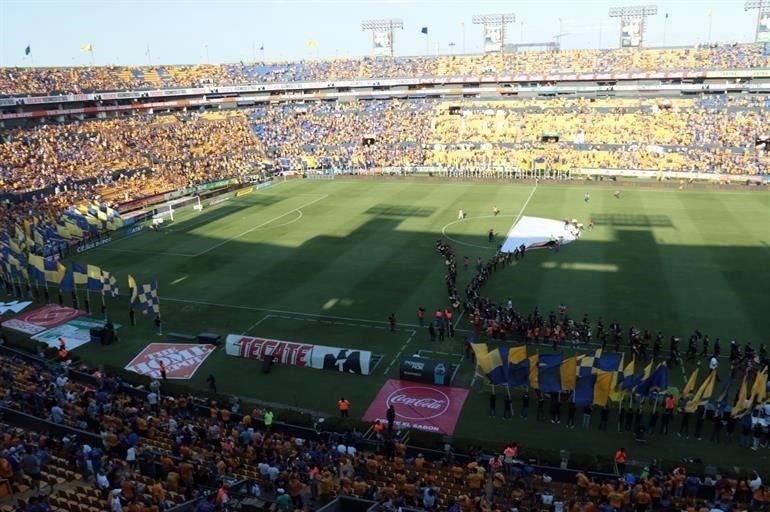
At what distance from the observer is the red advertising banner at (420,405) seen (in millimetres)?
22828

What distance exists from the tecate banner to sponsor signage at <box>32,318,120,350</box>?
784 centimetres

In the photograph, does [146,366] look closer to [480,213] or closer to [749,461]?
[749,461]

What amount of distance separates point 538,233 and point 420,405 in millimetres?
25348

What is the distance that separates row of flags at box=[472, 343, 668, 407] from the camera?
21453 millimetres

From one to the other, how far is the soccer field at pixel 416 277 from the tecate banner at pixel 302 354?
47 cm

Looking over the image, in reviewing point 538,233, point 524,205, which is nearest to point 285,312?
point 538,233

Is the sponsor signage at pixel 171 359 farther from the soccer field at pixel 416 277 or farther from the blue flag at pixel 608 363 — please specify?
the blue flag at pixel 608 363

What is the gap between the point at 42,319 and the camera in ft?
110

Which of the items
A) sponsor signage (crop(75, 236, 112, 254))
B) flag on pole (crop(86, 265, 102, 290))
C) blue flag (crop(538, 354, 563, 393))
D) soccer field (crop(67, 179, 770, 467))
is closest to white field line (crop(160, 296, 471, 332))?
soccer field (crop(67, 179, 770, 467))

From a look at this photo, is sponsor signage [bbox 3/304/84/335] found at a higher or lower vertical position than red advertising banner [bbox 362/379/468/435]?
higher

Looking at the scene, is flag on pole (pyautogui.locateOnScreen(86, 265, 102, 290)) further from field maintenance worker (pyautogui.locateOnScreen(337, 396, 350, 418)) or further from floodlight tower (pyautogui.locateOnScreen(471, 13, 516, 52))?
floodlight tower (pyautogui.locateOnScreen(471, 13, 516, 52))

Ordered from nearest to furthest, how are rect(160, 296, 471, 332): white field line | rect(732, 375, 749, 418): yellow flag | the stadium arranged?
the stadium → rect(732, 375, 749, 418): yellow flag → rect(160, 296, 471, 332): white field line

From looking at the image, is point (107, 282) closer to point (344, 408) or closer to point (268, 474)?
point (344, 408)

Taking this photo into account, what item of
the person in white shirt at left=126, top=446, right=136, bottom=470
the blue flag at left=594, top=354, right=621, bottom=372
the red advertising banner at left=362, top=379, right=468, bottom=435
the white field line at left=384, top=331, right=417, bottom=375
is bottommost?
the red advertising banner at left=362, top=379, right=468, bottom=435
